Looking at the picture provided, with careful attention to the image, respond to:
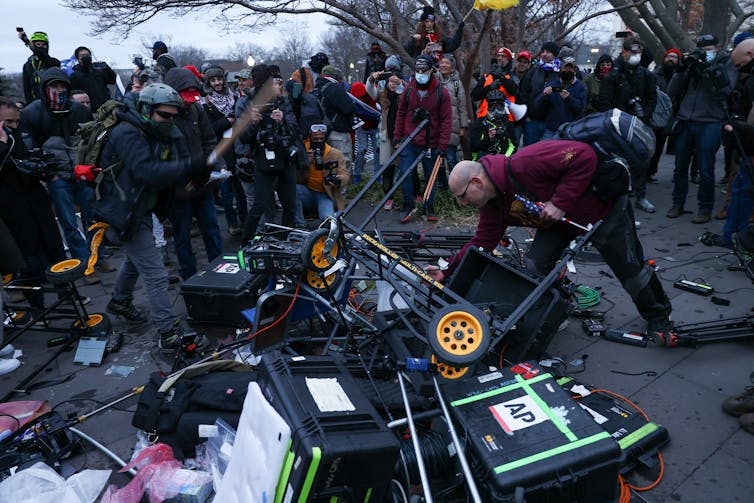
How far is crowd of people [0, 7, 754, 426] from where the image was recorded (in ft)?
13.0

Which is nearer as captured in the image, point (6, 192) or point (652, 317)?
point (652, 317)

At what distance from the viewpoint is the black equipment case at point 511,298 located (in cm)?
343

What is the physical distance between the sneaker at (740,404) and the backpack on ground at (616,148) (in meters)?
1.55

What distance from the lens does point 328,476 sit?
200 cm

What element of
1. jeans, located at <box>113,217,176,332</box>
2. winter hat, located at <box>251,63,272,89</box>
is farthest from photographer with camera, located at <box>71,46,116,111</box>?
jeans, located at <box>113,217,176,332</box>

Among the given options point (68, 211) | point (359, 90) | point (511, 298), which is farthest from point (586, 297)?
point (359, 90)

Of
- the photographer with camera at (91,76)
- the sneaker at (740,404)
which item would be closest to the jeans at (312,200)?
the photographer with camera at (91,76)

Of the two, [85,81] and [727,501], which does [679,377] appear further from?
[85,81]

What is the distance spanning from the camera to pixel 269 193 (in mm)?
6027

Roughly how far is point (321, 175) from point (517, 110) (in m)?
3.45

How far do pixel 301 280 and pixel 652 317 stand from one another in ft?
9.73

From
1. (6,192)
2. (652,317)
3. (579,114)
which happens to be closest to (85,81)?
(6,192)

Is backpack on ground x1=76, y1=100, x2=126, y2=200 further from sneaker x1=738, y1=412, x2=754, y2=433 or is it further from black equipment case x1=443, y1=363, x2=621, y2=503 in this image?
sneaker x1=738, y1=412, x2=754, y2=433

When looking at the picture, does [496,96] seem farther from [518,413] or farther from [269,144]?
[518,413]
